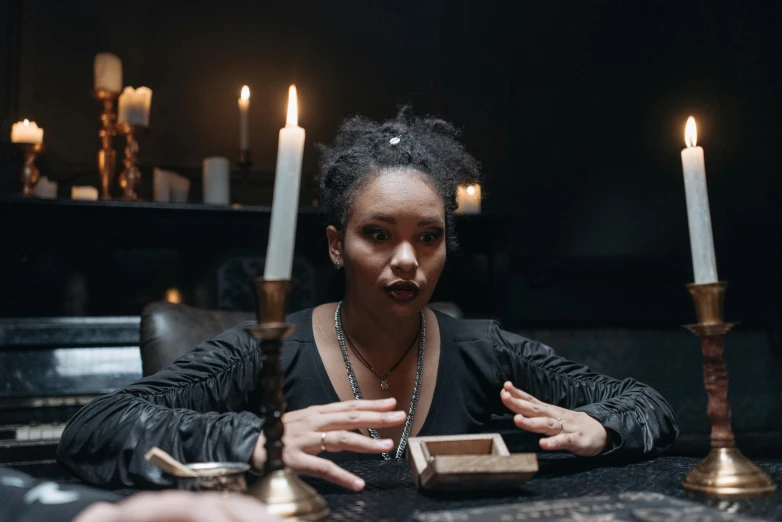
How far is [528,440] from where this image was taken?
2.96m

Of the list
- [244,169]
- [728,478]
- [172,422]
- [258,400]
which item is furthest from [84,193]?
[728,478]

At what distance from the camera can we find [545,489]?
1.00 meters

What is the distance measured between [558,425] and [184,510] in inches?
31.8

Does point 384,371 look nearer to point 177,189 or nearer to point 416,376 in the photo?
point 416,376

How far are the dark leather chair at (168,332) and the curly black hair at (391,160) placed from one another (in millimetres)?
552

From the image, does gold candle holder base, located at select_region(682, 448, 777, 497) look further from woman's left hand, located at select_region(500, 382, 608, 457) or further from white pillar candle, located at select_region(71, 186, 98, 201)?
white pillar candle, located at select_region(71, 186, 98, 201)

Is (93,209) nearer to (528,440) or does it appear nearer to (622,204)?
(528,440)

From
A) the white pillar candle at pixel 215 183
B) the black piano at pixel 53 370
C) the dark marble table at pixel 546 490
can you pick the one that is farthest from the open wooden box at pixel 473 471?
the white pillar candle at pixel 215 183

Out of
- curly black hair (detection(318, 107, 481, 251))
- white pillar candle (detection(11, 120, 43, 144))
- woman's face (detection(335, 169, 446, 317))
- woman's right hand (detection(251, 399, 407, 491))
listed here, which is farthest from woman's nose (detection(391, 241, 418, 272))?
white pillar candle (detection(11, 120, 43, 144))

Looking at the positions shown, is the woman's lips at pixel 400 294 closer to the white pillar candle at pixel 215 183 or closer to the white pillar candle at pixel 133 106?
the white pillar candle at pixel 215 183

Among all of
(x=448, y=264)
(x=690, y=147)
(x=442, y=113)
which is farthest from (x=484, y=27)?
(x=690, y=147)

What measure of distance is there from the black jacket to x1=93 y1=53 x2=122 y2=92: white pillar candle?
1.85 metres

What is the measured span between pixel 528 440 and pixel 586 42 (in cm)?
225

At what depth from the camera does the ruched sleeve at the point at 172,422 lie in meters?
1.18
